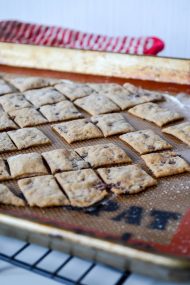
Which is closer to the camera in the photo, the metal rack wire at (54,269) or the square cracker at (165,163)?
the metal rack wire at (54,269)

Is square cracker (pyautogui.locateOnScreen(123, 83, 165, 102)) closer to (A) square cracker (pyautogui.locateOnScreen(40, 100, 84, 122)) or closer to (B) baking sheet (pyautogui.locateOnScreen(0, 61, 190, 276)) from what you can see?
(A) square cracker (pyautogui.locateOnScreen(40, 100, 84, 122))

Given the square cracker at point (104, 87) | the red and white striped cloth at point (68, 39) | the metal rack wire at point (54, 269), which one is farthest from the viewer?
the red and white striped cloth at point (68, 39)

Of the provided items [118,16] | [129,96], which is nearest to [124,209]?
[129,96]

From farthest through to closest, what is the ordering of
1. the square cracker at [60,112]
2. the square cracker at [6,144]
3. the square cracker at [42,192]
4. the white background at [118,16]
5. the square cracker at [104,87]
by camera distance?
the white background at [118,16] < the square cracker at [104,87] < the square cracker at [60,112] < the square cracker at [6,144] < the square cracker at [42,192]

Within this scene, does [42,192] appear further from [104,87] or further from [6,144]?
[104,87]

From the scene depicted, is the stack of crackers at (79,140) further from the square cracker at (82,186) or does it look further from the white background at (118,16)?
the white background at (118,16)

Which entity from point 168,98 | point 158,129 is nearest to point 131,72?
point 168,98

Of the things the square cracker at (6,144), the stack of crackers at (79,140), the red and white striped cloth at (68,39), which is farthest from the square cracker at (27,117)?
the red and white striped cloth at (68,39)

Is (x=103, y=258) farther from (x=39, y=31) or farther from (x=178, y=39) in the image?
(x=178, y=39)
